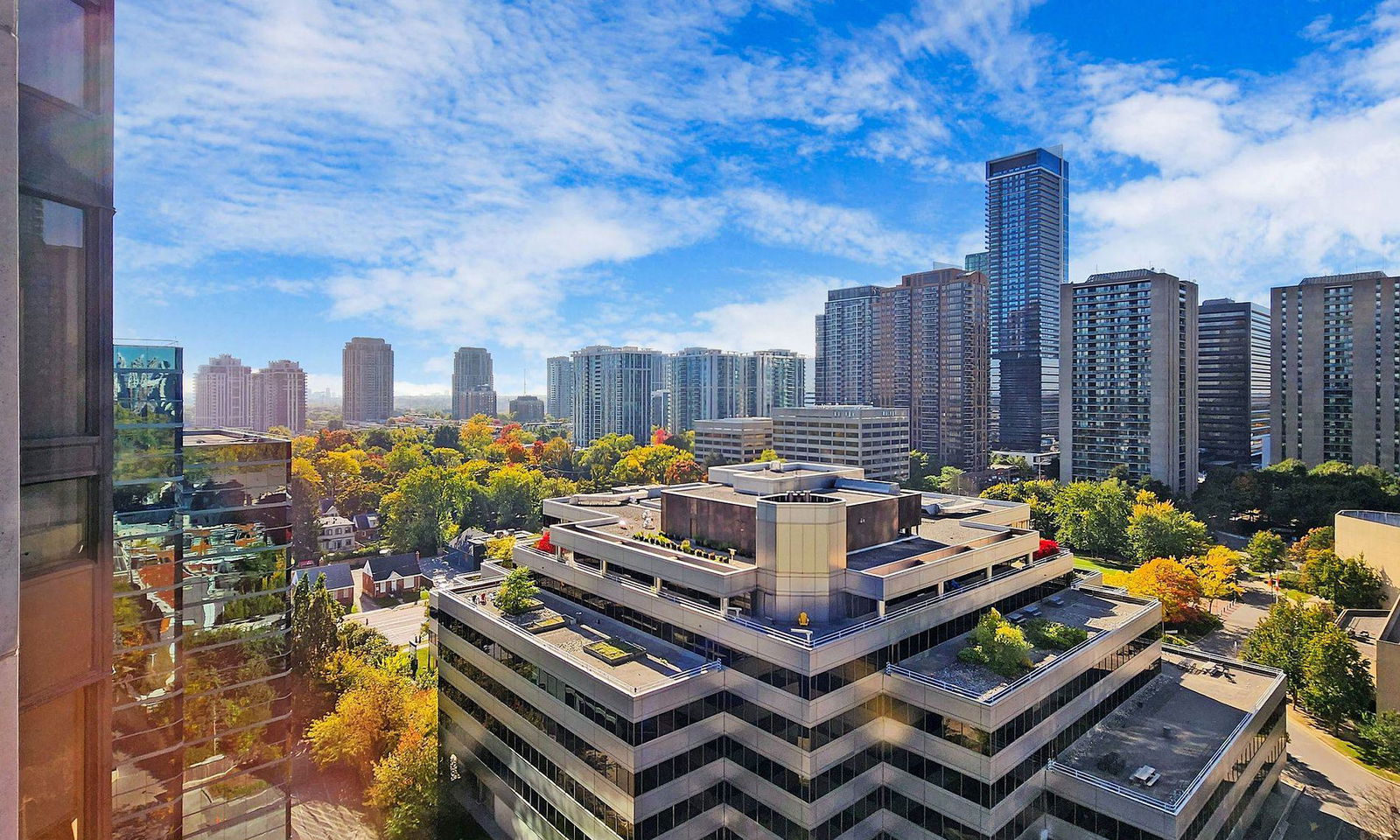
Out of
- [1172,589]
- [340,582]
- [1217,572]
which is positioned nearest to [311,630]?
[340,582]

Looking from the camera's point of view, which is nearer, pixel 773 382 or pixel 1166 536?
pixel 1166 536

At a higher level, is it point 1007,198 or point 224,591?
point 1007,198

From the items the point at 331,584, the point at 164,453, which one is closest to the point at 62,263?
the point at 164,453

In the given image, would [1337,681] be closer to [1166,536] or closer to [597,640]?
[1166,536]

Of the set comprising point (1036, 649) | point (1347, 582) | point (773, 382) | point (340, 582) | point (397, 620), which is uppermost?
point (773, 382)

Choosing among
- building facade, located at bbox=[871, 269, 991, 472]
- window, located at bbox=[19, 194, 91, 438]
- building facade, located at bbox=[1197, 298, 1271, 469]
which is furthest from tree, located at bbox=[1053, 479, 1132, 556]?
window, located at bbox=[19, 194, 91, 438]

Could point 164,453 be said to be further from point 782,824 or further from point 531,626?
point 782,824

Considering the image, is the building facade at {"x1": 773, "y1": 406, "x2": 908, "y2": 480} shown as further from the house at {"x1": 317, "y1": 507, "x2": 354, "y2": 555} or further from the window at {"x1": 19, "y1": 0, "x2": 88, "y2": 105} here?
the window at {"x1": 19, "y1": 0, "x2": 88, "y2": 105}
